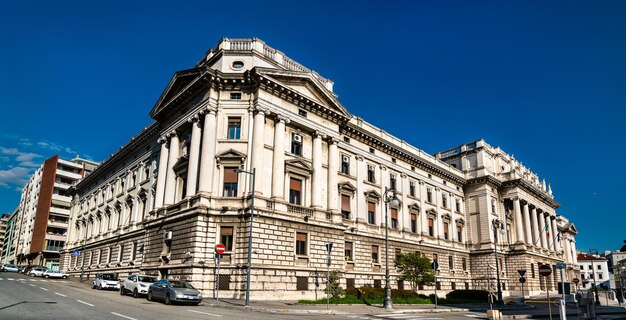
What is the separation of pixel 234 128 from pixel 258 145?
2.68 m

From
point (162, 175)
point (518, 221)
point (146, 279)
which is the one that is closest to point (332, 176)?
point (162, 175)

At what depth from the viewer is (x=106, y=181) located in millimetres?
57656

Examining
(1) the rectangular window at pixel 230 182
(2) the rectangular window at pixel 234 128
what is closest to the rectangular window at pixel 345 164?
(2) the rectangular window at pixel 234 128

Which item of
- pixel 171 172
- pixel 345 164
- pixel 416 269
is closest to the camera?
pixel 171 172

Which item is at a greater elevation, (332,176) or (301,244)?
(332,176)

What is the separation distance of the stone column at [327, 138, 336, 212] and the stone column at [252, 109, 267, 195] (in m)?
7.44

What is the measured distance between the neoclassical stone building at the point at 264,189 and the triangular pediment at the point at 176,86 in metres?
0.18

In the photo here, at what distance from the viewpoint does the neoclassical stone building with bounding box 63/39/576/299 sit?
1195 inches

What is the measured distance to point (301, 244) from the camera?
108 ft

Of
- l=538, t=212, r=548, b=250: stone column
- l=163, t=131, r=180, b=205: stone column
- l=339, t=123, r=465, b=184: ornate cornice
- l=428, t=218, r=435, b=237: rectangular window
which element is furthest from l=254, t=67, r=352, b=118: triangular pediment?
l=538, t=212, r=548, b=250: stone column

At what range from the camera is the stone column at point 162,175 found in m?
36.9

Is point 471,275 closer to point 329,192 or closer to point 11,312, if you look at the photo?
point 329,192

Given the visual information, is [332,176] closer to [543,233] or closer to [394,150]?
[394,150]

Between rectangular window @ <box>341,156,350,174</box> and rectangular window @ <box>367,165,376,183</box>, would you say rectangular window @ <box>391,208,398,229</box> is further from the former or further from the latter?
rectangular window @ <box>341,156,350,174</box>
